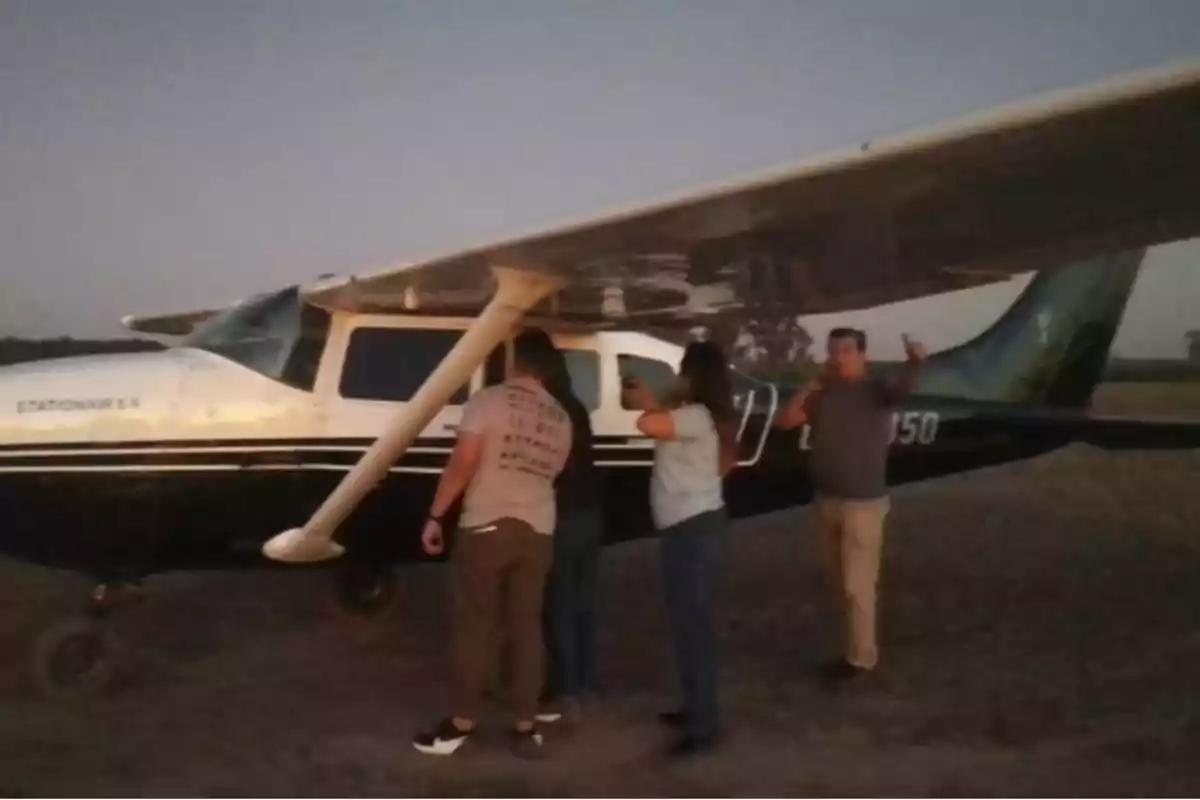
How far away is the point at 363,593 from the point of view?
536 cm

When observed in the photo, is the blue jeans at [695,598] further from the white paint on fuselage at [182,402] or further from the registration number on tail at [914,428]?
the registration number on tail at [914,428]

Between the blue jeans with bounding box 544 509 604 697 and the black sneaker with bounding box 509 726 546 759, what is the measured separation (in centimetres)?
33

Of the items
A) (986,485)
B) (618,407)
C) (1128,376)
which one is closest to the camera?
(618,407)

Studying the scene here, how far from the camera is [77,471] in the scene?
4.13 meters

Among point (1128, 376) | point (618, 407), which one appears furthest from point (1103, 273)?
point (618, 407)

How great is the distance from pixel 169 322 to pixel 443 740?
4301 mm

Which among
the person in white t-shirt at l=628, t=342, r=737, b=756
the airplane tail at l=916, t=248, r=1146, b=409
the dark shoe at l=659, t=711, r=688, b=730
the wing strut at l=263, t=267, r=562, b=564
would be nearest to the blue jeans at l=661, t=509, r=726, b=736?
the person in white t-shirt at l=628, t=342, r=737, b=756

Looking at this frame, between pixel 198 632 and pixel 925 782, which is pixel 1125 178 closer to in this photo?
pixel 925 782

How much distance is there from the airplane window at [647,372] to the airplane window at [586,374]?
114 millimetres

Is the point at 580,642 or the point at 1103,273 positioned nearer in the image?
the point at 580,642

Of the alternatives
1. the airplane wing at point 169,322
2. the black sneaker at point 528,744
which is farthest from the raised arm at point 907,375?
the airplane wing at point 169,322

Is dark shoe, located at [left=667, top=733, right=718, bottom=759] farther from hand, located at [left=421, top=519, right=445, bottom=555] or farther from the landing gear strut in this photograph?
the landing gear strut

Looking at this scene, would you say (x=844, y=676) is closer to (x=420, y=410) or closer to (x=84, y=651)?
(x=420, y=410)

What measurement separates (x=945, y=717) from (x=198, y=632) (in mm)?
3327
